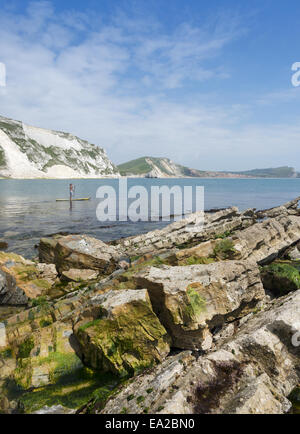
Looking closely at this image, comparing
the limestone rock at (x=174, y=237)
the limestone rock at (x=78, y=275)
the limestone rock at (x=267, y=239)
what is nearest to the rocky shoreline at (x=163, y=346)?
the limestone rock at (x=78, y=275)

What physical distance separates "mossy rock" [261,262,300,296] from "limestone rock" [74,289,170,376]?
679cm

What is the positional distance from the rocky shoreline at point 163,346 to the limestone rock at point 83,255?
3839 millimetres

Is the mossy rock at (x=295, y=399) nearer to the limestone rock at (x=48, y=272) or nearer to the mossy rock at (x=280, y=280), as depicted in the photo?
the mossy rock at (x=280, y=280)

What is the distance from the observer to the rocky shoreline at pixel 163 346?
19.1ft

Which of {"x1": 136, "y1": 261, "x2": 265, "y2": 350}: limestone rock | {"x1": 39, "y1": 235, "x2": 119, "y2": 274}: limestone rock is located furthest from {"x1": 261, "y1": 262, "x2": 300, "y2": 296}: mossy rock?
{"x1": 39, "y1": 235, "x2": 119, "y2": 274}: limestone rock

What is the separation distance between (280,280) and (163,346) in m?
7.18

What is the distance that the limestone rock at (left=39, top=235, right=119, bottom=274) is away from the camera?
54.5 feet

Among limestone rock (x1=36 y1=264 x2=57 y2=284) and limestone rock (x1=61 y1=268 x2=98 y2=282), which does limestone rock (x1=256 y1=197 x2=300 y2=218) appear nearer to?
limestone rock (x1=61 y1=268 x2=98 y2=282)

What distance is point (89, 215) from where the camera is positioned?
45.8 metres

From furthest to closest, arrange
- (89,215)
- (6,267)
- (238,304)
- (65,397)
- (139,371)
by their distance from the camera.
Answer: (89,215) → (6,267) → (238,304) → (139,371) → (65,397)

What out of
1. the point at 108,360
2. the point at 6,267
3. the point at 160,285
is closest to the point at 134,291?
the point at 160,285

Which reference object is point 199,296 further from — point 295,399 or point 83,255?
point 83,255
